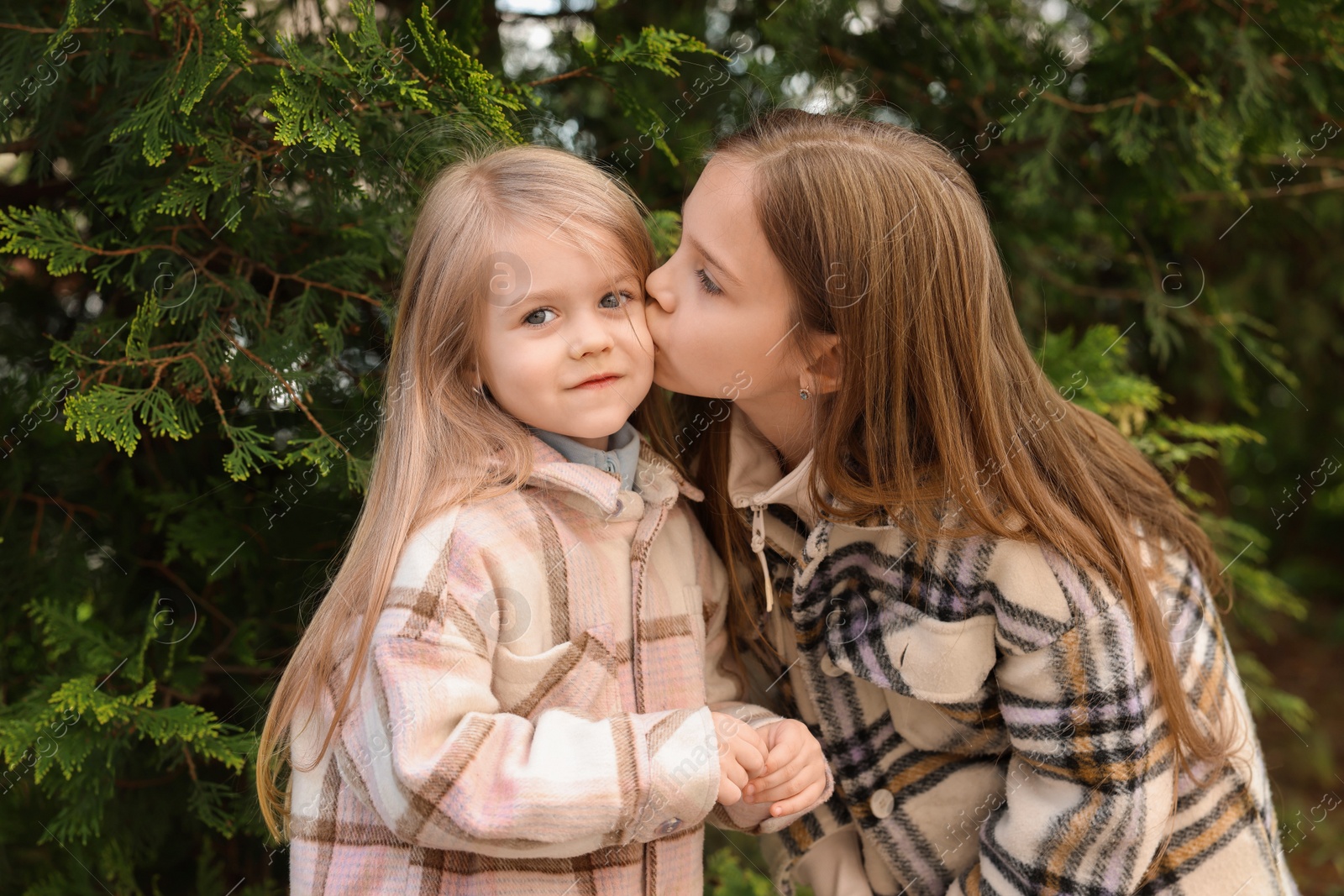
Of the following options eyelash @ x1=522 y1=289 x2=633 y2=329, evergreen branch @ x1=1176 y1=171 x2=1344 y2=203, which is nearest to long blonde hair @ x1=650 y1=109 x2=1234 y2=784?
eyelash @ x1=522 y1=289 x2=633 y2=329

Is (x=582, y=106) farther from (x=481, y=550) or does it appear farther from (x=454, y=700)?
(x=454, y=700)

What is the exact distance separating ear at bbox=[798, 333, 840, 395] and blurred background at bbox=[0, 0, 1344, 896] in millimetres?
533

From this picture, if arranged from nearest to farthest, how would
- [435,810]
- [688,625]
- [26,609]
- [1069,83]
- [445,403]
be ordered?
1. [435,810]
2. [445,403]
3. [688,625]
4. [26,609]
5. [1069,83]

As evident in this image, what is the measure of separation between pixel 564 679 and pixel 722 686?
49 cm

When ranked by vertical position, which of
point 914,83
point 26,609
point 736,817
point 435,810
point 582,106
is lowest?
point 26,609

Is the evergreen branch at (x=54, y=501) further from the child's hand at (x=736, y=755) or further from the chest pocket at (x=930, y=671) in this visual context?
the chest pocket at (x=930, y=671)

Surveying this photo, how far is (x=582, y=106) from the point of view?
9.32ft

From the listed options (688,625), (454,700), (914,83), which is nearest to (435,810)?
(454,700)

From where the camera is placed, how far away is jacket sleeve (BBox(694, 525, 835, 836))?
1.93m

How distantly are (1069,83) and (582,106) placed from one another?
1.28m

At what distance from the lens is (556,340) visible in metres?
1.73

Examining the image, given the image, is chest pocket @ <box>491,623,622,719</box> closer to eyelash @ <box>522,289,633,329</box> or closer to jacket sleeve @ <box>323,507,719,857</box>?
jacket sleeve @ <box>323,507,719,857</box>

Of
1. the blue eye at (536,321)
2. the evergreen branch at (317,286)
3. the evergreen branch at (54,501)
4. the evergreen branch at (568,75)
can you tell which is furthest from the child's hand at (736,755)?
the evergreen branch at (54,501)

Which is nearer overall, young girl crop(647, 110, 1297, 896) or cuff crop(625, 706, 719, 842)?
cuff crop(625, 706, 719, 842)
